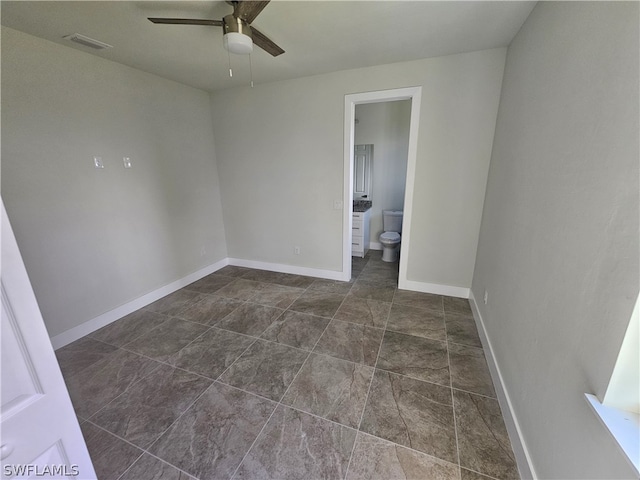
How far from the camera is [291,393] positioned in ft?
5.84

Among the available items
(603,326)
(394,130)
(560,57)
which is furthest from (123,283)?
(394,130)

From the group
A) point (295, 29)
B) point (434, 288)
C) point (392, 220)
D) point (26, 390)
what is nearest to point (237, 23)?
point (295, 29)

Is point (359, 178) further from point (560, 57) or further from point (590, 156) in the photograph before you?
point (590, 156)

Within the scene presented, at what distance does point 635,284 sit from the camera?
739mm

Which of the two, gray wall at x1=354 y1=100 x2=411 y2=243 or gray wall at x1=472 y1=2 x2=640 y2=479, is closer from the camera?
gray wall at x1=472 y1=2 x2=640 y2=479

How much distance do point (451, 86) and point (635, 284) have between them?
8.16 feet

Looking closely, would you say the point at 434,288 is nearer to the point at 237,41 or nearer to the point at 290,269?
the point at 290,269

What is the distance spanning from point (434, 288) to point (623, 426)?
2430 millimetres

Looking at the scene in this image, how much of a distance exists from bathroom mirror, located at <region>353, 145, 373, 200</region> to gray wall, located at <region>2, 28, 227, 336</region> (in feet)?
8.44

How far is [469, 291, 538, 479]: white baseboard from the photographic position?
49.0 inches

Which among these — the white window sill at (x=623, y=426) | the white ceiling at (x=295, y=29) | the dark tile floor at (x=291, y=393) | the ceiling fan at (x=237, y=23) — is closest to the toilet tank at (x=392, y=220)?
the dark tile floor at (x=291, y=393)

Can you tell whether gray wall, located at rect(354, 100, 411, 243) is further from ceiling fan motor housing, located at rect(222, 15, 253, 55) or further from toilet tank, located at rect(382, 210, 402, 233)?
ceiling fan motor housing, located at rect(222, 15, 253, 55)

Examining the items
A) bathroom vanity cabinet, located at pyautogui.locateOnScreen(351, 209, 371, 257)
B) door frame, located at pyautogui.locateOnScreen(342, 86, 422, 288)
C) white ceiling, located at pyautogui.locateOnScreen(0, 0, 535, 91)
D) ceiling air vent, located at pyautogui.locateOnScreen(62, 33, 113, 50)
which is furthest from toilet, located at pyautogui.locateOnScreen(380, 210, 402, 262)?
ceiling air vent, located at pyautogui.locateOnScreen(62, 33, 113, 50)

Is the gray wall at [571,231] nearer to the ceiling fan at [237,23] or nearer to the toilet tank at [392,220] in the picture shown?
the ceiling fan at [237,23]
